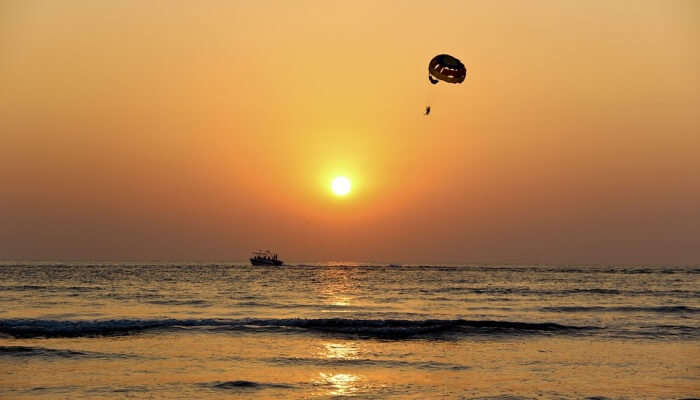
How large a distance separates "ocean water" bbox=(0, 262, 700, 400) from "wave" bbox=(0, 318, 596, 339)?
0.26 ft

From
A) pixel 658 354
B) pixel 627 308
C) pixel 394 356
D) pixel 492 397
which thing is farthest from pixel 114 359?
pixel 627 308

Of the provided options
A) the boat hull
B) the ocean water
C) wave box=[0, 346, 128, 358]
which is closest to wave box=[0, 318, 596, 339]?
the ocean water

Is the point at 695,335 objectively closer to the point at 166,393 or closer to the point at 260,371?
the point at 260,371

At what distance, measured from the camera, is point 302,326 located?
33.7 m

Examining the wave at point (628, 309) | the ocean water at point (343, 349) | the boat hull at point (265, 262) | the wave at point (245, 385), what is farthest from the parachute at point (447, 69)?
the boat hull at point (265, 262)

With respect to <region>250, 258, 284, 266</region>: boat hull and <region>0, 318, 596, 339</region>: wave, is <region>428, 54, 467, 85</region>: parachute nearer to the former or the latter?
<region>0, 318, 596, 339</region>: wave

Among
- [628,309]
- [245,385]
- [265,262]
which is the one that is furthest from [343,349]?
[265,262]

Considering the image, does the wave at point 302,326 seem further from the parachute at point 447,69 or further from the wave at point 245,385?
the wave at point 245,385

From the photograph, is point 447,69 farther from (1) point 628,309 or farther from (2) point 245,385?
(1) point 628,309

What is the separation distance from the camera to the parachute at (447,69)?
3059cm

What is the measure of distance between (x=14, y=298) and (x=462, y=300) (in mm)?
30073

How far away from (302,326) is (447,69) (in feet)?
42.9

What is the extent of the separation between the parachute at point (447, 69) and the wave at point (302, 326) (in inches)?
422

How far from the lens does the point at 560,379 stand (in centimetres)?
2020
